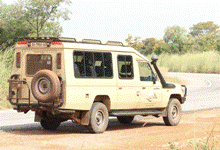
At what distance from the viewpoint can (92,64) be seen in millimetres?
12117

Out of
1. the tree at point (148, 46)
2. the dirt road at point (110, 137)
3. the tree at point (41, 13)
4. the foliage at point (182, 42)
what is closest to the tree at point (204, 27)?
the foliage at point (182, 42)

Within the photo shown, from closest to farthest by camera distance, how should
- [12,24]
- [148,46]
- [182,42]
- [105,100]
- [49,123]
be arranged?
1. [105,100]
2. [49,123]
3. [12,24]
4. [182,42]
5. [148,46]

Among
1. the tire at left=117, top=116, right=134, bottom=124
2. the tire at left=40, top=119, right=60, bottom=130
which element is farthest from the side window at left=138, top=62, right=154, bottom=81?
the tire at left=40, top=119, right=60, bottom=130

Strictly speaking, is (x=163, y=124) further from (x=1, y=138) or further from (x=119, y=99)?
(x=1, y=138)

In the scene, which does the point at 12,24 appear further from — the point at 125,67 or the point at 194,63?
the point at 194,63

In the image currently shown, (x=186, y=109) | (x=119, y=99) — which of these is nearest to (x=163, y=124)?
(x=119, y=99)

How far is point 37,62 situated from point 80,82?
1338mm

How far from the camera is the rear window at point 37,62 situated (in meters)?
11.7

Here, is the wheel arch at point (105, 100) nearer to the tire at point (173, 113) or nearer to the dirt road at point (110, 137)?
the dirt road at point (110, 137)

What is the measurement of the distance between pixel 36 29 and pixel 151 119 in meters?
22.6

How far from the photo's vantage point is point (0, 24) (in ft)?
117

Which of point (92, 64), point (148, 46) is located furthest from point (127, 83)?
point (148, 46)

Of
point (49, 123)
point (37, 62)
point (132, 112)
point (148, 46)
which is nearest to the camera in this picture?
point (37, 62)

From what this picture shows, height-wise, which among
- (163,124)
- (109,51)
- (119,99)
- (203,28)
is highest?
(203,28)
